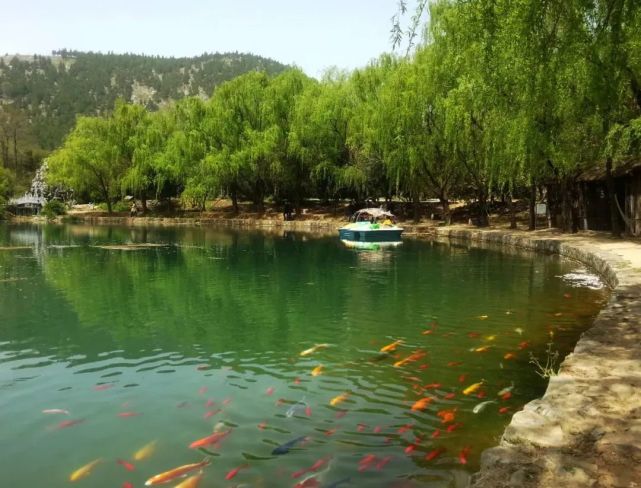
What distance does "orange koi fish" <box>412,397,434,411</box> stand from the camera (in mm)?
6469

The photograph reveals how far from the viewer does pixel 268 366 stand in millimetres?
8352

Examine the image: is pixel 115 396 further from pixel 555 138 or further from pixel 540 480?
pixel 555 138

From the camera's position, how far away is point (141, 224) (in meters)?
47.5

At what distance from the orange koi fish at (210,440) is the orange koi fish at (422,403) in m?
2.09

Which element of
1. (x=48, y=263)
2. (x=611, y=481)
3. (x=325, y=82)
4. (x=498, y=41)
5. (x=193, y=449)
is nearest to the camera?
(x=611, y=481)

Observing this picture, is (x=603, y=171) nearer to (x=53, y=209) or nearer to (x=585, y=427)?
(x=585, y=427)

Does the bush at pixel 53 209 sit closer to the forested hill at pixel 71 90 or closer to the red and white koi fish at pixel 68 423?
the forested hill at pixel 71 90

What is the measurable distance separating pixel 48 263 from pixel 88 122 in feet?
115

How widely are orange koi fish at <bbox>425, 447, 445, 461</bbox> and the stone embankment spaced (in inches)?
35.4

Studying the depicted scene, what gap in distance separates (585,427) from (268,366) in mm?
4809

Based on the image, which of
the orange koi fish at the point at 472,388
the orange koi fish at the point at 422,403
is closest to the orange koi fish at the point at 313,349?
the orange koi fish at the point at 422,403

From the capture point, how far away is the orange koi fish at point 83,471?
5115 millimetres

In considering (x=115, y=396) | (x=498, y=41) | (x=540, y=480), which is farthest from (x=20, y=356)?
(x=498, y=41)

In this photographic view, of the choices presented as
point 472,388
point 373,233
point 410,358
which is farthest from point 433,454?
point 373,233
